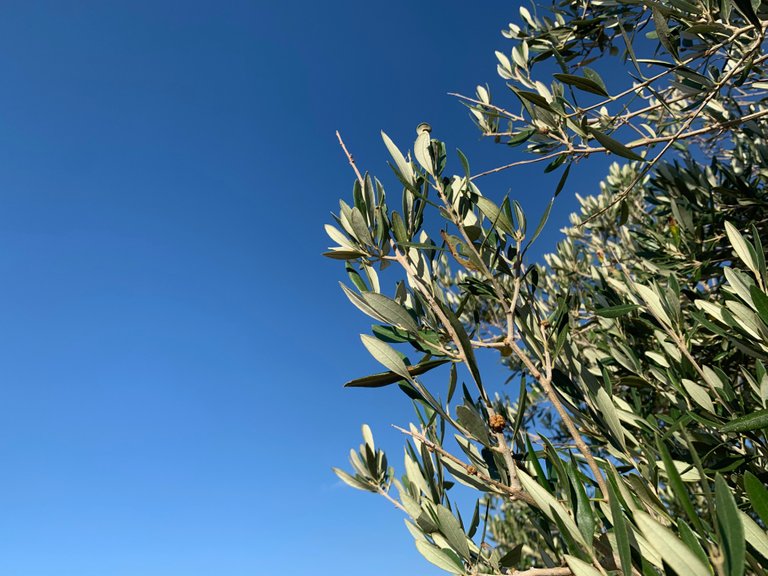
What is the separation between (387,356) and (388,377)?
0.35 feet

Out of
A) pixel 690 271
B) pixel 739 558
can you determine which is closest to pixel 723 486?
pixel 739 558

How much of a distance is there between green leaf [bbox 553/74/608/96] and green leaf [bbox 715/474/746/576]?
1686 millimetres

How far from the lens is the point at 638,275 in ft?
16.0

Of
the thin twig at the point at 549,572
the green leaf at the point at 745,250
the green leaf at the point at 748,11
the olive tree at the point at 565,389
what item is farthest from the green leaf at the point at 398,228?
the green leaf at the point at 748,11

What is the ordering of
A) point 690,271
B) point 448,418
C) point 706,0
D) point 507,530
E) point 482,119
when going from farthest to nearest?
point 507,530 → point 482,119 → point 690,271 → point 706,0 → point 448,418

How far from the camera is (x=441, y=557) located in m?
1.44

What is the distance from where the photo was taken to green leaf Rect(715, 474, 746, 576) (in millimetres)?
786

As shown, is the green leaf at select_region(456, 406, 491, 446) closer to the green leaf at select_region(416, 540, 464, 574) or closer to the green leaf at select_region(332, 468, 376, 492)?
the green leaf at select_region(416, 540, 464, 574)

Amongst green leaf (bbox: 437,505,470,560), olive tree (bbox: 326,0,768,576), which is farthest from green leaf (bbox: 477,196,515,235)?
green leaf (bbox: 437,505,470,560)

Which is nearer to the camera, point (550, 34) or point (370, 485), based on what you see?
point (370, 485)

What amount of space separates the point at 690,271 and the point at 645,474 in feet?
9.25

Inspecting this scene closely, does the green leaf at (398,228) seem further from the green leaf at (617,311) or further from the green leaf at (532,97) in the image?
the green leaf at (617,311)

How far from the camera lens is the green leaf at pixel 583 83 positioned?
2.04 metres

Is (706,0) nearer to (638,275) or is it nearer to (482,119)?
(482,119)
